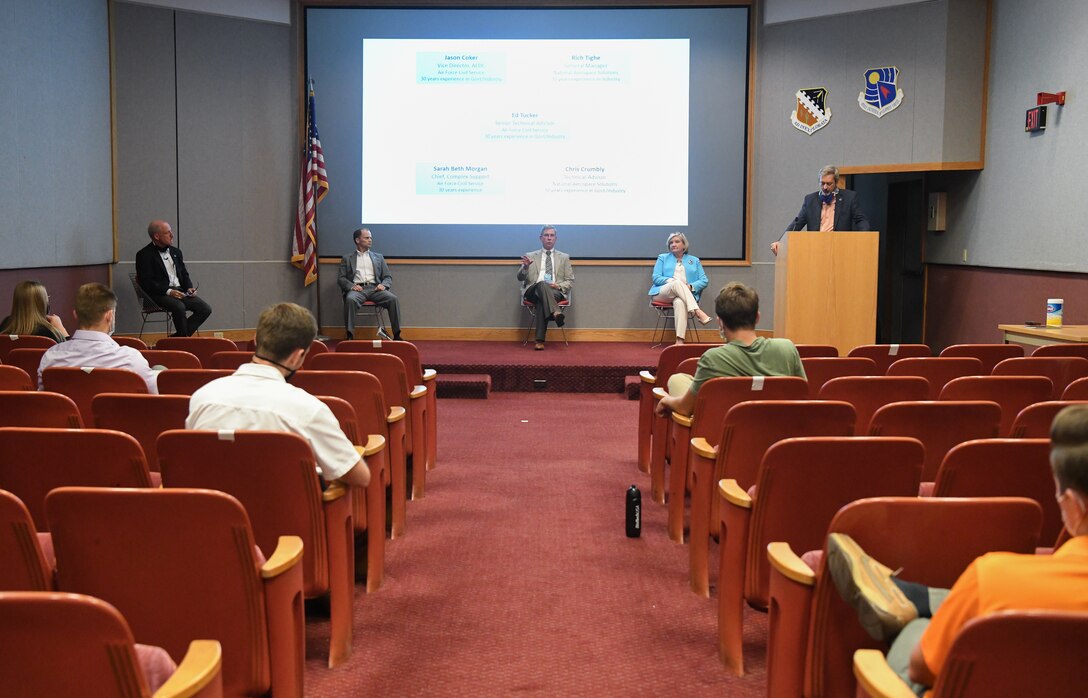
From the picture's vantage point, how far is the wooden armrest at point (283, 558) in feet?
6.69

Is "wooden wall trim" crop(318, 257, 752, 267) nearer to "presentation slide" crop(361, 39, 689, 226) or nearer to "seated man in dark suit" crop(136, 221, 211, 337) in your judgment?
"presentation slide" crop(361, 39, 689, 226)

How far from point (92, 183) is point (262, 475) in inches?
317

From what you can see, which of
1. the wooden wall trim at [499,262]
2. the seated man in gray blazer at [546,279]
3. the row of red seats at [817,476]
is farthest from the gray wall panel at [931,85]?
the row of red seats at [817,476]

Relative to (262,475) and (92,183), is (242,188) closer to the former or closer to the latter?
(92,183)

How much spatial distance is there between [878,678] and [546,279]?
8.64 meters

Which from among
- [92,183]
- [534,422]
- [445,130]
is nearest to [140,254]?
[92,183]

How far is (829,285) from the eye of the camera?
739 centimetres

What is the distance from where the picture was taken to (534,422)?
22.9 ft

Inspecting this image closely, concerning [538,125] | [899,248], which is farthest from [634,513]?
[899,248]

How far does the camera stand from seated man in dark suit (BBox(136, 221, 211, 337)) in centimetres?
899

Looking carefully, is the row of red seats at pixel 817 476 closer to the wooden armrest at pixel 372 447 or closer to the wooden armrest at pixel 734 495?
the wooden armrest at pixel 734 495

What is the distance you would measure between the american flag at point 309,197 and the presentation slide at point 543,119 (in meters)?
0.30

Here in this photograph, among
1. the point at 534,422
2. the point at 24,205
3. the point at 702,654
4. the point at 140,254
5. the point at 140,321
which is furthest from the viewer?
the point at 140,321

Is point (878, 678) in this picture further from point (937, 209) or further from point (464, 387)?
point (937, 209)
